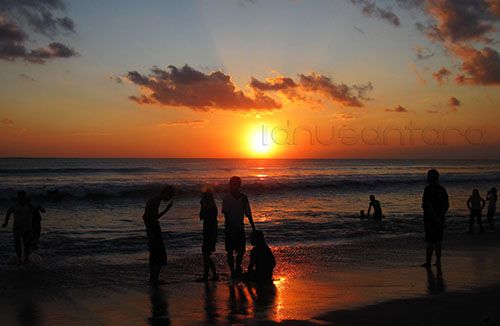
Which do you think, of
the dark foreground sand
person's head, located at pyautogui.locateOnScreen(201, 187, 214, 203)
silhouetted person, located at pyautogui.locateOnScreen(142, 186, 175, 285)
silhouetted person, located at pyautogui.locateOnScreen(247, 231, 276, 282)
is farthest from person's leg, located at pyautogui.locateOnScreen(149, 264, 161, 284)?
silhouetted person, located at pyautogui.locateOnScreen(247, 231, 276, 282)

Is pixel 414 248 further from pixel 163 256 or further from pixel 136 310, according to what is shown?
pixel 136 310

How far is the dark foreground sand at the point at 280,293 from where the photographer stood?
21.4 feet

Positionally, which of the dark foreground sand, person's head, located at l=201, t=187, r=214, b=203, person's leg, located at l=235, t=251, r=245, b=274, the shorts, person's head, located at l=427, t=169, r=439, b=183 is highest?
person's head, located at l=427, t=169, r=439, b=183

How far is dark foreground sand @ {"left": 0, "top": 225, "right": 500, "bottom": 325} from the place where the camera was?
21.4ft

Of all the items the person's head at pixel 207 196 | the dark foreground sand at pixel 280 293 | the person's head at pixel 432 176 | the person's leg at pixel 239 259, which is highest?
the person's head at pixel 432 176

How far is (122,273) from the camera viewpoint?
10.3m

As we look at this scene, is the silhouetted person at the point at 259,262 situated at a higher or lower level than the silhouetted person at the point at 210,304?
higher

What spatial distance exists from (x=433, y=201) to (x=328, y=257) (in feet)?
10.9

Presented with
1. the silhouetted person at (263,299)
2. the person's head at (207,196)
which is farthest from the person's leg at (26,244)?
the silhouetted person at (263,299)

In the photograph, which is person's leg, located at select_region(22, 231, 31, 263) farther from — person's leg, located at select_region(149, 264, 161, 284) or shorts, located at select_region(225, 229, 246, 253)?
shorts, located at select_region(225, 229, 246, 253)

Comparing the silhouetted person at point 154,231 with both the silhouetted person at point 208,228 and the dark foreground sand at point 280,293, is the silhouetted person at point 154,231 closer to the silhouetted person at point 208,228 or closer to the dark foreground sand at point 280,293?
the dark foreground sand at point 280,293

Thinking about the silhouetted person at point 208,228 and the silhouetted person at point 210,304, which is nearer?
the silhouetted person at point 210,304

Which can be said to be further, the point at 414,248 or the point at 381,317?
the point at 414,248

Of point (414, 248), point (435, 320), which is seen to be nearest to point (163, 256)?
point (435, 320)
